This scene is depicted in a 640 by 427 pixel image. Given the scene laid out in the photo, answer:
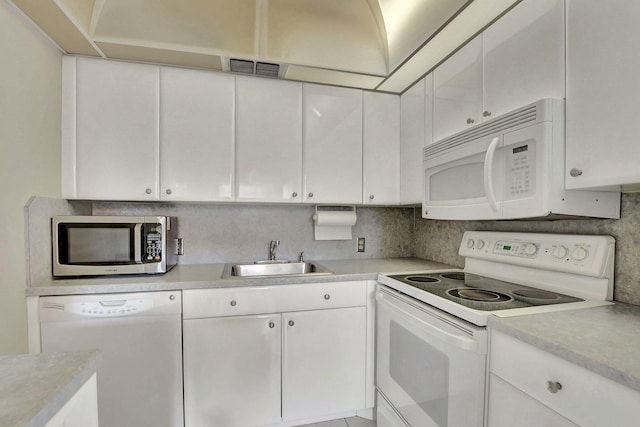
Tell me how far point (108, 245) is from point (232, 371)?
953 millimetres

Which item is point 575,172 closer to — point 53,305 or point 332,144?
point 332,144

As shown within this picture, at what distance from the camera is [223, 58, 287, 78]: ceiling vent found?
1.71 metres

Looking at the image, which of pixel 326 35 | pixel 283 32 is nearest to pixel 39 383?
pixel 283 32

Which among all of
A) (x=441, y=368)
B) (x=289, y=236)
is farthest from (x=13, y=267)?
(x=441, y=368)

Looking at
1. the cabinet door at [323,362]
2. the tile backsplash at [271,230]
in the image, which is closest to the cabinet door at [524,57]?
the tile backsplash at [271,230]

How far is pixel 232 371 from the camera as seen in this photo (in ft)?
5.13

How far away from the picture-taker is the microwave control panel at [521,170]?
3.64 feet

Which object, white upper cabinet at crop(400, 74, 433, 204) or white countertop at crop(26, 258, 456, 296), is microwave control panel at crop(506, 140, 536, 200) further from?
white countertop at crop(26, 258, 456, 296)

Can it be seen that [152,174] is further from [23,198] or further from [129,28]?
[129,28]

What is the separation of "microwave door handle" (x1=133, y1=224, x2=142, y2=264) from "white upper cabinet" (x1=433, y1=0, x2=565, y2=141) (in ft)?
5.80

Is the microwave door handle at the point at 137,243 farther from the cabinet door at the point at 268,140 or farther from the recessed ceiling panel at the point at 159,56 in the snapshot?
the recessed ceiling panel at the point at 159,56

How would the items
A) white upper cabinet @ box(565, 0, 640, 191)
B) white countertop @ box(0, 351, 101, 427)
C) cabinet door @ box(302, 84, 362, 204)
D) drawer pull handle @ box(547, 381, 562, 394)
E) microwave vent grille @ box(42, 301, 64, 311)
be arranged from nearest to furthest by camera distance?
white countertop @ box(0, 351, 101, 427) < drawer pull handle @ box(547, 381, 562, 394) < white upper cabinet @ box(565, 0, 640, 191) < microwave vent grille @ box(42, 301, 64, 311) < cabinet door @ box(302, 84, 362, 204)

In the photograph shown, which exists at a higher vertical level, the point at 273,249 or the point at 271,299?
the point at 273,249

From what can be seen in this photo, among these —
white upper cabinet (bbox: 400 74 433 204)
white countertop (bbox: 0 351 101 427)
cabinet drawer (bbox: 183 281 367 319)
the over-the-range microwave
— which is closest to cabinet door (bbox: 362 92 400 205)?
white upper cabinet (bbox: 400 74 433 204)
